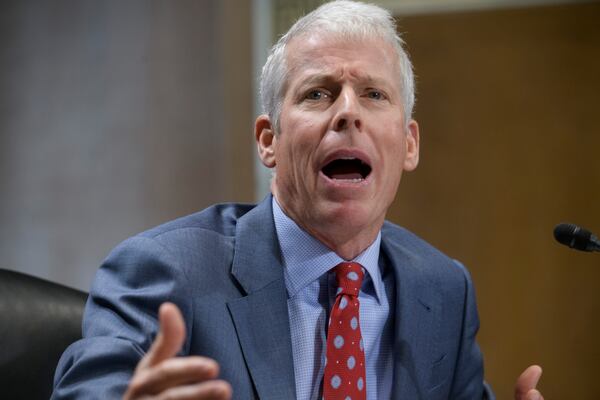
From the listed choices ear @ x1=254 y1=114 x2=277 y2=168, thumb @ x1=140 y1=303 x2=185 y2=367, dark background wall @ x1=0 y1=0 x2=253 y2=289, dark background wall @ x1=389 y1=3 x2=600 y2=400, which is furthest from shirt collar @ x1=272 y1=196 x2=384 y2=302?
dark background wall @ x1=389 y1=3 x2=600 y2=400

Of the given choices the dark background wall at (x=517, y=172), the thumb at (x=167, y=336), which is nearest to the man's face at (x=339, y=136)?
the thumb at (x=167, y=336)

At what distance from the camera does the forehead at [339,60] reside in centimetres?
127

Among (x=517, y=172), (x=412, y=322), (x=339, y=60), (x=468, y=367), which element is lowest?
(x=517, y=172)

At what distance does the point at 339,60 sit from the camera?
1.27m

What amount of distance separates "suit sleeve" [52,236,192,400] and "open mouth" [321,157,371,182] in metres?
0.31

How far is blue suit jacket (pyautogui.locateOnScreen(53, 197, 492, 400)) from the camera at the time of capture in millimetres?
1050

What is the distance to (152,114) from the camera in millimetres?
2551

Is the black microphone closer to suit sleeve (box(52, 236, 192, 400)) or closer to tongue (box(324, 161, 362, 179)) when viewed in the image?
tongue (box(324, 161, 362, 179))

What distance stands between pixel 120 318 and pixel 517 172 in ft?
8.35

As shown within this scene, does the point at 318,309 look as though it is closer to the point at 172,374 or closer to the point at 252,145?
the point at 172,374

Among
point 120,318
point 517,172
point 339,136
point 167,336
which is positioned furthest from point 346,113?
point 517,172

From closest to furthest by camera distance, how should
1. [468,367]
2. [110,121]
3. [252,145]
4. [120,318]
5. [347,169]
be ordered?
[120,318] < [347,169] < [468,367] < [110,121] < [252,145]

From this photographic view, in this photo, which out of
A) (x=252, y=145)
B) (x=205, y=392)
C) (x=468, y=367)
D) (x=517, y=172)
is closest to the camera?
(x=205, y=392)

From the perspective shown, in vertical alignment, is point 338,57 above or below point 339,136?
above
